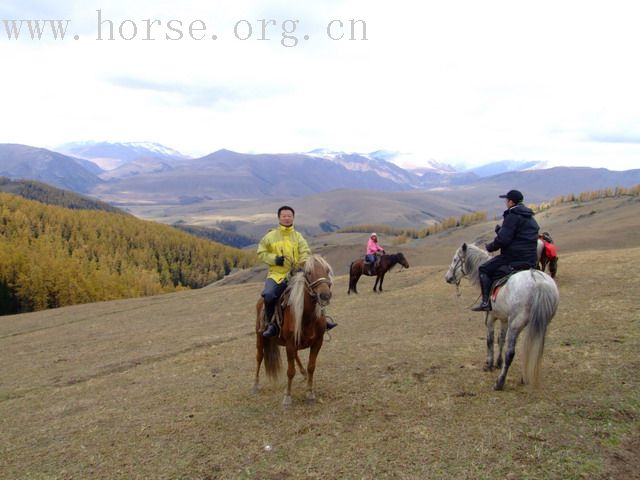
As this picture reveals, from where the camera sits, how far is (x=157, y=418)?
9.96 m

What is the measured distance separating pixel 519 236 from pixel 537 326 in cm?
212

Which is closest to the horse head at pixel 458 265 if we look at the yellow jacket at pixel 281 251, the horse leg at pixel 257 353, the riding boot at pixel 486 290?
the riding boot at pixel 486 290

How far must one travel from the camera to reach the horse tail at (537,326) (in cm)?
886

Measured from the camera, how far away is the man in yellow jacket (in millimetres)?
9609

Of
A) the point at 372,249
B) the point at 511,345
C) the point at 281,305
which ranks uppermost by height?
the point at 281,305

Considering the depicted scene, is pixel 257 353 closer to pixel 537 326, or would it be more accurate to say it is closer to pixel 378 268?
pixel 537 326

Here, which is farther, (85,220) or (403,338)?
(85,220)

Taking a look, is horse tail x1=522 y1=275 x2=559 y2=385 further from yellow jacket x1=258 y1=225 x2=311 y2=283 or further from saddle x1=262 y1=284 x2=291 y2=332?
saddle x1=262 y1=284 x2=291 y2=332

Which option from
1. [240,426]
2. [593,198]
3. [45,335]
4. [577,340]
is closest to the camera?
[240,426]

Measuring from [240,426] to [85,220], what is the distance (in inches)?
5386

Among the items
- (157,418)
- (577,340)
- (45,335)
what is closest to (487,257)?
(577,340)

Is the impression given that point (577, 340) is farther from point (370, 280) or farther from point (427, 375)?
point (370, 280)

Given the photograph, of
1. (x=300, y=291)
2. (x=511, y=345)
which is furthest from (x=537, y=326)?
(x=300, y=291)

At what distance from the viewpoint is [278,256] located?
945 cm
